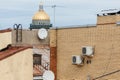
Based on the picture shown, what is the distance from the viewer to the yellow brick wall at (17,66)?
14.7 metres

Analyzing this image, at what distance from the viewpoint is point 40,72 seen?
93.0 feet

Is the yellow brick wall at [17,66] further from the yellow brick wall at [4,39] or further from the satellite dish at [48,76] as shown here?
Answer: the satellite dish at [48,76]

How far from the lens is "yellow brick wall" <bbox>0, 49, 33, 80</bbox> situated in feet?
48.2

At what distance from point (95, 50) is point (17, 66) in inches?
387

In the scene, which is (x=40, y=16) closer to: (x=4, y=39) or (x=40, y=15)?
(x=40, y=15)

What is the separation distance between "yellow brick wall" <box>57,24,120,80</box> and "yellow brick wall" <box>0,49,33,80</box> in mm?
8178

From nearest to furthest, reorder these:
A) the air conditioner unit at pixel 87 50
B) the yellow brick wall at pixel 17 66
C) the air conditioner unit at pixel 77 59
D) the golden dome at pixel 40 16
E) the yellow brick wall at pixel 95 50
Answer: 1. the yellow brick wall at pixel 17 66
2. the yellow brick wall at pixel 95 50
3. the air conditioner unit at pixel 87 50
4. the air conditioner unit at pixel 77 59
5. the golden dome at pixel 40 16

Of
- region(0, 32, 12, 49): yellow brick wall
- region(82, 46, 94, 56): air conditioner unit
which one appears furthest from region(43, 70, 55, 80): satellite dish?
region(0, 32, 12, 49): yellow brick wall

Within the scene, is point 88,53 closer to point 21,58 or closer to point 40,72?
point 40,72

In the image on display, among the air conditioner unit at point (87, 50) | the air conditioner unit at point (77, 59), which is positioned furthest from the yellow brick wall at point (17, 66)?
the air conditioner unit at point (77, 59)

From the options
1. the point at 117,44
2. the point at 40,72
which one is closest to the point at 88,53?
the point at 117,44

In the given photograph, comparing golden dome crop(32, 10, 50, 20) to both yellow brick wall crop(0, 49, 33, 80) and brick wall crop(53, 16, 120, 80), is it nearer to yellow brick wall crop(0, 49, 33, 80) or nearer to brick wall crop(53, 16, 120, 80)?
brick wall crop(53, 16, 120, 80)

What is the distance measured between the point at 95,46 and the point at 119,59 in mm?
2000

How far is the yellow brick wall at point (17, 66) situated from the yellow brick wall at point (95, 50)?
26.8 ft
